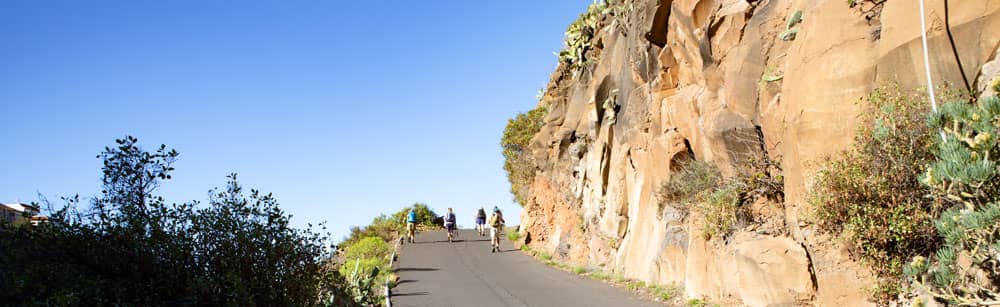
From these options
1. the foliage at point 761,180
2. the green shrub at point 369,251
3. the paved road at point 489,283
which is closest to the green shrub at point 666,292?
the paved road at point 489,283

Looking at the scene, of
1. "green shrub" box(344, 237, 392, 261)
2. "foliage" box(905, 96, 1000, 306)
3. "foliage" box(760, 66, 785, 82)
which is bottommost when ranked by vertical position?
"foliage" box(905, 96, 1000, 306)

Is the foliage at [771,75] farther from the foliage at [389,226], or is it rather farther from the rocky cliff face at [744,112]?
the foliage at [389,226]

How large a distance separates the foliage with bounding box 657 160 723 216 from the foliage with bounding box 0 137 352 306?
31.5 ft

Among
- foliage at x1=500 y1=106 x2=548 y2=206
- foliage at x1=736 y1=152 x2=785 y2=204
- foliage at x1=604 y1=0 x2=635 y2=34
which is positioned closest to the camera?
foliage at x1=736 y1=152 x2=785 y2=204

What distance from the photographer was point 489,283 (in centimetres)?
2130

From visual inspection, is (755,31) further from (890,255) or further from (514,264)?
(514,264)

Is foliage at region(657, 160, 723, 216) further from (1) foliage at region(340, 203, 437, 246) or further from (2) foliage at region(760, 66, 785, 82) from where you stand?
(1) foliage at region(340, 203, 437, 246)

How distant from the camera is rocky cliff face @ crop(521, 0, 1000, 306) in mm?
11273

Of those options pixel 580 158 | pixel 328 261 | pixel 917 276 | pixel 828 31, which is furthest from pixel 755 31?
pixel 580 158

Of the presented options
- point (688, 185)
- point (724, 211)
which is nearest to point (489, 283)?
point (688, 185)

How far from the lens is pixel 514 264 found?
26797 millimetres

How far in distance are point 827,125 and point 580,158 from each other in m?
18.3

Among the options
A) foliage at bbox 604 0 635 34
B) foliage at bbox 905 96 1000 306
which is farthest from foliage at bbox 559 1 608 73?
foliage at bbox 905 96 1000 306

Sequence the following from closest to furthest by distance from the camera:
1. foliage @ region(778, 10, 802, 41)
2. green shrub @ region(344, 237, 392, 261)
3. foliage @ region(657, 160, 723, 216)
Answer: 1. foliage @ region(778, 10, 802, 41)
2. foliage @ region(657, 160, 723, 216)
3. green shrub @ region(344, 237, 392, 261)
